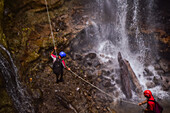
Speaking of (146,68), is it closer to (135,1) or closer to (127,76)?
(127,76)

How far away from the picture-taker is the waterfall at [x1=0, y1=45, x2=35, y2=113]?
4.77 metres

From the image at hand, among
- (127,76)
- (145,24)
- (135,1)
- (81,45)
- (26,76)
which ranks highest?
(135,1)

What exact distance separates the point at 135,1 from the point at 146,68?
568 centimetres

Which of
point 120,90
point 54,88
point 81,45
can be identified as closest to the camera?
point 54,88

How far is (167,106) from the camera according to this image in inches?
276

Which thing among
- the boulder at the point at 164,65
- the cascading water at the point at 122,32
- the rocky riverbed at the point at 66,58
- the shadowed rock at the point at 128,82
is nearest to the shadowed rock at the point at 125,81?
the shadowed rock at the point at 128,82

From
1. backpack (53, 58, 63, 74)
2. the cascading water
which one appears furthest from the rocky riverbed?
backpack (53, 58, 63, 74)

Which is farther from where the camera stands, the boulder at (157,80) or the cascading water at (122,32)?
the cascading water at (122,32)

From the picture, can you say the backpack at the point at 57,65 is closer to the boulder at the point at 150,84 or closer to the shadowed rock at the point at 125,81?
the shadowed rock at the point at 125,81

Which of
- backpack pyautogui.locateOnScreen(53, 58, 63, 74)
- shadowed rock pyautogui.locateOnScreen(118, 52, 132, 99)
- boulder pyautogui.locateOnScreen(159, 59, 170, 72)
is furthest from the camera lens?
boulder pyautogui.locateOnScreen(159, 59, 170, 72)

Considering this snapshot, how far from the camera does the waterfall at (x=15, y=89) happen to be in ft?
15.6

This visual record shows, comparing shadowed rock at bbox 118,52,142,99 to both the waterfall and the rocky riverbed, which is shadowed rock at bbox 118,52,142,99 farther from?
the waterfall

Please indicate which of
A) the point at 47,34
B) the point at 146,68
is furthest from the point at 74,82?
the point at 146,68

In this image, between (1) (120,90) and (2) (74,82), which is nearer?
(2) (74,82)
